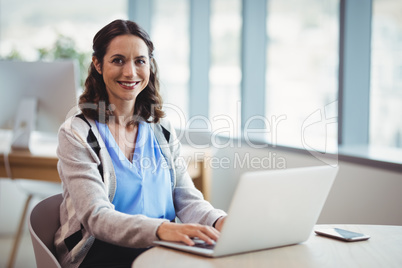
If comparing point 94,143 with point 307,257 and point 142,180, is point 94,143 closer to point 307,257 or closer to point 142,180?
point 142,180

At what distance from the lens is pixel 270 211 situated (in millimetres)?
1191

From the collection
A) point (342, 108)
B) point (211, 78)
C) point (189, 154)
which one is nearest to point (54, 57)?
point (211, 78)

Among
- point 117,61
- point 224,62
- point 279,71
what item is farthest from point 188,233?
point 224,62

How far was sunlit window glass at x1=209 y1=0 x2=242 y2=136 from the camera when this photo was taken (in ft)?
13.9

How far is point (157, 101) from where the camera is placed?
76.1 inches

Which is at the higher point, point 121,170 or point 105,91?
point 105,91

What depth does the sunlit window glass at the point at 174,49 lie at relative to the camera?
191 inches

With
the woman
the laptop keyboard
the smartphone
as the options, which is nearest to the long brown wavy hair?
the woman

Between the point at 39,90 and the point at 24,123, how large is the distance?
0.21m

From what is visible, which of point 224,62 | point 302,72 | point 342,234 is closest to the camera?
point 342,234

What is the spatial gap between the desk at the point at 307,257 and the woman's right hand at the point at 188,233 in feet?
0.16

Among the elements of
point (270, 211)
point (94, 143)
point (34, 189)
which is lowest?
point (34, 189)

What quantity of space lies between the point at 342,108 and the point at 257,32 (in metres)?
1.23

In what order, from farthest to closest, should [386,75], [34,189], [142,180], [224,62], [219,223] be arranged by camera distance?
[224,62] → [34,189] → [386,75] → [142,180] → [219,223]
